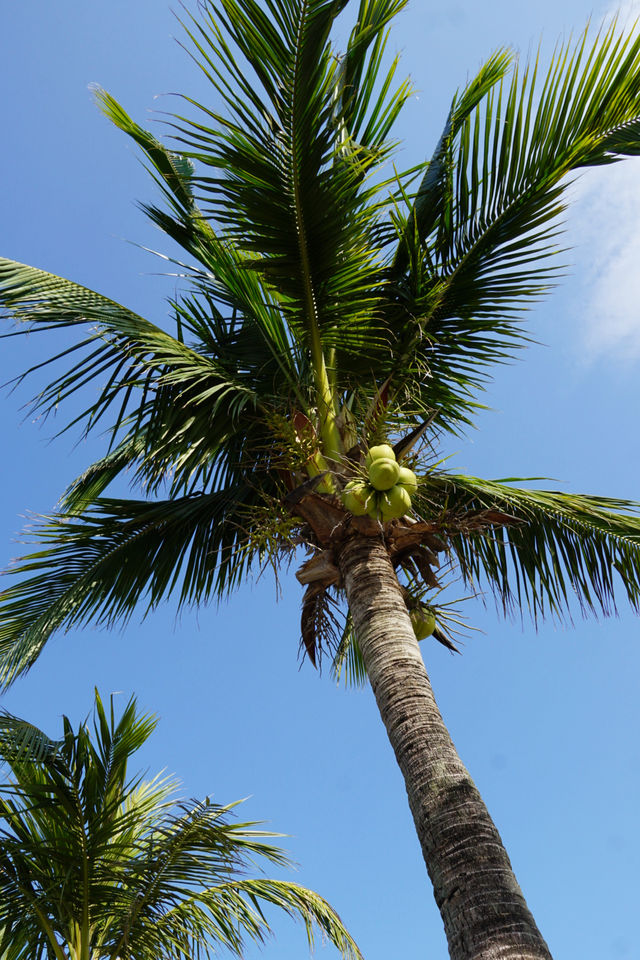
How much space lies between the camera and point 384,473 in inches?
156

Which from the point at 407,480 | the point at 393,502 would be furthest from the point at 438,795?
the point at 407,480

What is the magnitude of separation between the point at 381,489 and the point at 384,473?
101mm

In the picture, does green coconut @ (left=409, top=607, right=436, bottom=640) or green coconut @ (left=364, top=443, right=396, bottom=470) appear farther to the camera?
green coconut @ (left=409, top=607, right=436, bottom=640)

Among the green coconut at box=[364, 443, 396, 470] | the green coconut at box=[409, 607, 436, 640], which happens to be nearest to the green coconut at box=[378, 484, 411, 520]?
the green coconut at box=[364, 443, 396, 470]

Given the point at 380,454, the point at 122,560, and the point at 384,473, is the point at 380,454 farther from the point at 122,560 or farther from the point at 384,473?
the point at 122,560

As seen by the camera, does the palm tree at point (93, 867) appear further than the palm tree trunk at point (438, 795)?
Yes

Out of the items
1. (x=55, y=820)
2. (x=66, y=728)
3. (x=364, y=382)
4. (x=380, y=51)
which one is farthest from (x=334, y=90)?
(x=55, y=820)

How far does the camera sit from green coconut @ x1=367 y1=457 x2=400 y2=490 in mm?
3977

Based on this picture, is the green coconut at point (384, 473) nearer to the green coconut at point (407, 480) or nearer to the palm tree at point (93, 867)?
the green coconut at point (407, 480)

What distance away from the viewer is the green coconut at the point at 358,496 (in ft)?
13.5

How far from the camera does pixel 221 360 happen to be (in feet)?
18.1

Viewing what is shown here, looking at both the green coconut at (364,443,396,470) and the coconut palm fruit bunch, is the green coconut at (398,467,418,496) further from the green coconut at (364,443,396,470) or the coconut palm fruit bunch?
the green coconut at (364,443,396,470)

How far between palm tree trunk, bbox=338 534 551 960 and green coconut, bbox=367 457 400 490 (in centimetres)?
40

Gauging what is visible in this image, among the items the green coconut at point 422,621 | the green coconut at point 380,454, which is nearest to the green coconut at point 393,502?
the green coconut at point 380,454
